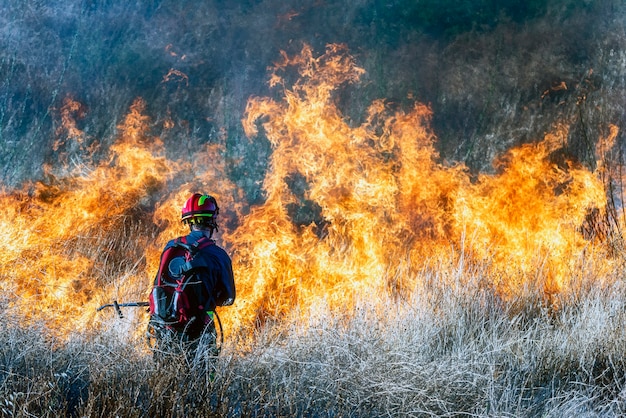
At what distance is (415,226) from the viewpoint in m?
12.0

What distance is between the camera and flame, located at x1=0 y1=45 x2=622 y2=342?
375 inches

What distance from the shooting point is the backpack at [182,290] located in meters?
5.68

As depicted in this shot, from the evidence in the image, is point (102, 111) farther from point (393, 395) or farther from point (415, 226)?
point (393, 395)

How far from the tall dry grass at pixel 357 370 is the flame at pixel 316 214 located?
120 centimetres

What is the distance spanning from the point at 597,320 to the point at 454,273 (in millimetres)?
1681

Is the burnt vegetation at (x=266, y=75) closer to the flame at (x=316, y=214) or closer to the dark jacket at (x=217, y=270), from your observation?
the flame at (x=316, y=214)

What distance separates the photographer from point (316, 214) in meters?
12.5

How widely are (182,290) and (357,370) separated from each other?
157 centimetres

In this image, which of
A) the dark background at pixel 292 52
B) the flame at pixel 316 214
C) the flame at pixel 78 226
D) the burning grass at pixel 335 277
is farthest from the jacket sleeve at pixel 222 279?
the dark background at pixel 292 52

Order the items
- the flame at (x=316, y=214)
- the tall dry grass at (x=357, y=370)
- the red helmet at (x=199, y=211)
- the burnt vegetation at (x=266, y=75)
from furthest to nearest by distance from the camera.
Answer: the burnt vegetation at (x=266, y=75) → the flame at (x=316, y=214) → the red helmet at (x=199, y=211) → the tall dry grass at (x=357, y=370)

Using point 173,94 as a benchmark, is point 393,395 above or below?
below

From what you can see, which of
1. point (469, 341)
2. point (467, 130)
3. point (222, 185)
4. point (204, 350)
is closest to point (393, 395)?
point (204, 350)

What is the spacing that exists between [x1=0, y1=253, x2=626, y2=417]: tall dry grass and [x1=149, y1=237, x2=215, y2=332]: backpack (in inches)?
13.5

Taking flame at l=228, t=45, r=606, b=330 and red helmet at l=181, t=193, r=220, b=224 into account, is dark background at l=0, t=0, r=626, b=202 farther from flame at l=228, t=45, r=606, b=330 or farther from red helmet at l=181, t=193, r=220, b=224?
red helmet at l=181, t=193, r=220, b=224
